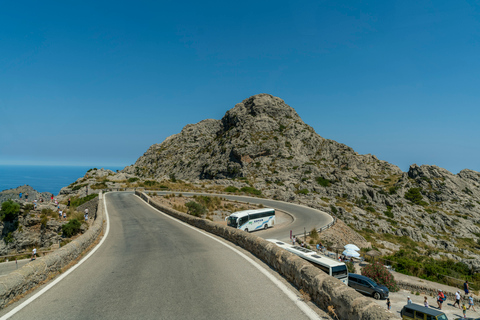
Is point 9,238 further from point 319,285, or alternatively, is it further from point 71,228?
point 319,285

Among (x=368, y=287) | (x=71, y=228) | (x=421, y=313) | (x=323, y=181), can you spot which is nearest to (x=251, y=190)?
(x=323, y=181)

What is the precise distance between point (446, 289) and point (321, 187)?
181 feet

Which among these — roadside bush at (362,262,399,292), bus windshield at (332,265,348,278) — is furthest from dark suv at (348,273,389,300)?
bus windshield at (332,265,348,278)

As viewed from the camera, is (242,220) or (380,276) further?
→ (242,220)

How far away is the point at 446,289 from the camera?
75.5 ft

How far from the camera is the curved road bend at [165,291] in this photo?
5012mm

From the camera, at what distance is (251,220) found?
32000 millimetres

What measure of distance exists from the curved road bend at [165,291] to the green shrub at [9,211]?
30851 millimetres

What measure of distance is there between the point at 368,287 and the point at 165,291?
2018 centimetres

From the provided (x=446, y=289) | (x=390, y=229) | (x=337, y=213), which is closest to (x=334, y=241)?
(x=446, y=289)

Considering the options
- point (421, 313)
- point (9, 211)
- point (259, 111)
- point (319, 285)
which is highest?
point (259, 111)

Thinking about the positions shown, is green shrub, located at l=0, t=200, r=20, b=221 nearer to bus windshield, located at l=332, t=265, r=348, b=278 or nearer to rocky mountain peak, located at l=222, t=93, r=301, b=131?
bus windshield, located at l=332, t=265, r=348, b=278

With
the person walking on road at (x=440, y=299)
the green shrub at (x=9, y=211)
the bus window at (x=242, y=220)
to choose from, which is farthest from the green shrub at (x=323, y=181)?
the green shrub at (x=9, y=211)

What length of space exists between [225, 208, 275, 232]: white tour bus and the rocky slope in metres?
22.6
